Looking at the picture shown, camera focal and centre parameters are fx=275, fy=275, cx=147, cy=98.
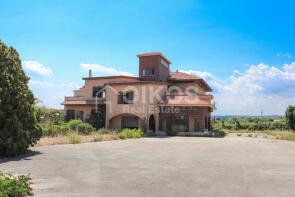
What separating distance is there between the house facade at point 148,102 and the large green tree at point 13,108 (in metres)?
17.1

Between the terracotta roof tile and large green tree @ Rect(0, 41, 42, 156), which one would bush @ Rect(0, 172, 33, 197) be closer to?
large green tree @ Rect(0, 41, 42, 156)

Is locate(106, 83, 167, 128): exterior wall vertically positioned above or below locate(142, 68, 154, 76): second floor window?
below

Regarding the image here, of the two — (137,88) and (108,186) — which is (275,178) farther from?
(137,88)

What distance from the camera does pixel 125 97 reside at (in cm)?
2992

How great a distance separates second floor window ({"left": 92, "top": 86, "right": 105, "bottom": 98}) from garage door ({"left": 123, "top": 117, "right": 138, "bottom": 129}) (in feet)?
14.7

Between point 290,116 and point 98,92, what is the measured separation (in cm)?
2530

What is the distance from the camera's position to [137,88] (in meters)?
29.0

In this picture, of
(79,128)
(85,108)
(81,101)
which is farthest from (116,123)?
(79,128)

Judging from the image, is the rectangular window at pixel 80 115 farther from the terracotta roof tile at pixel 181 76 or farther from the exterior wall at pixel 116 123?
the terracotta roof tile at pixel 181 76

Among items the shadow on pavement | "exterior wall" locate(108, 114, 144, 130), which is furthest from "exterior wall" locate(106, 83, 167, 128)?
the shadow on pavement

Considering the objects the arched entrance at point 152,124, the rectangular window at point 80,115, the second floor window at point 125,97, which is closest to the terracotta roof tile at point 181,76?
the arched entrance at point 152,124

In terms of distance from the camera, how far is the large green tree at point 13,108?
11.1 metres

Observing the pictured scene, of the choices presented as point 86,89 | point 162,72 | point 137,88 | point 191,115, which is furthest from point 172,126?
point 86,89

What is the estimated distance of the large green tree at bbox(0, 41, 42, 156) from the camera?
11.1 metres
